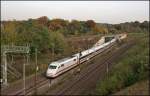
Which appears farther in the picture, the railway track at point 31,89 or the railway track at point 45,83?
the railway track at point 31,89

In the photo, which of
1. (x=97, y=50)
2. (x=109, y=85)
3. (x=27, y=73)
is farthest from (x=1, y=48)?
(x=97, y=50)

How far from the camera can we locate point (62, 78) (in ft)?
153

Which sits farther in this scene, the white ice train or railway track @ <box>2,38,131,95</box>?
the white ice train

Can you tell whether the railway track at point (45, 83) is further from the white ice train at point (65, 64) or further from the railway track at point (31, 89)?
the white ice train at point (65, 64)

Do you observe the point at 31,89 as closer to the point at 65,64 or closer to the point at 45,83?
the point at 45,83

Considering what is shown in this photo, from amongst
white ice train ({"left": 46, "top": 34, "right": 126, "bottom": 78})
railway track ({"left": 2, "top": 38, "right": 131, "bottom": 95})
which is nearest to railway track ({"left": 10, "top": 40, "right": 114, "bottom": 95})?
railway track ({"left": 2, "top": 38, "right": 131, "bottom": 95})

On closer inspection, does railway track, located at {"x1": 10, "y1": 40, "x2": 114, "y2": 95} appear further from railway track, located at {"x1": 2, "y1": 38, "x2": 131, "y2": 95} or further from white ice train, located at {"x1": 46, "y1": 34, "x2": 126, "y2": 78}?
white ice train, located at {"x1": 46, "y1": 34, "x2": 126, "y2": 78}

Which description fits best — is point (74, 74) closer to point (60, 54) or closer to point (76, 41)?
point (60, 54)

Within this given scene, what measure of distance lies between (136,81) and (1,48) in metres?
22.4

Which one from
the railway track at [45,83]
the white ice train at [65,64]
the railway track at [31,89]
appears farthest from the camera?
the white ice train at [65,64]

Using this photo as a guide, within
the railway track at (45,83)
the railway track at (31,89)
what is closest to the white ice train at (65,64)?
the railway track at (45,83)

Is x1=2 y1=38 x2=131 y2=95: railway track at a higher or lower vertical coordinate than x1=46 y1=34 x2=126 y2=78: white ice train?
lower

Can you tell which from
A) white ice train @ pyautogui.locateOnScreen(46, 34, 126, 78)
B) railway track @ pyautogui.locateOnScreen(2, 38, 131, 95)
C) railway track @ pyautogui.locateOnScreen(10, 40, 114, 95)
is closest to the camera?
railway track @ pyautogui.locateOnScreen(2, 38, 131, 95)

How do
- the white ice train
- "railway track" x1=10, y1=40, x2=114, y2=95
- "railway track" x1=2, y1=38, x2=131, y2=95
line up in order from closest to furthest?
"railway track" x1=2, y1=38, x2=131, y2=95
"railway track" x1=10, y1=40, x2=114, y2=95
the white ice train
